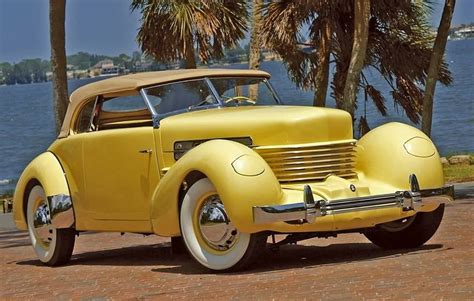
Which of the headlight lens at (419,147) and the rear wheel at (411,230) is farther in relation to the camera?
the rear wheel at (411,230)

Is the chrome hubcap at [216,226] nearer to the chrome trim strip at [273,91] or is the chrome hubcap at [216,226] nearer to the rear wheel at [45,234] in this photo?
the chrome trim strip at [273,91]

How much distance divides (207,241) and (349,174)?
1.41 meters

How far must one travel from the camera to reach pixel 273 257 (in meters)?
11.3

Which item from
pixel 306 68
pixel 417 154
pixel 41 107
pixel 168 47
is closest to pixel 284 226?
pixel 417 154

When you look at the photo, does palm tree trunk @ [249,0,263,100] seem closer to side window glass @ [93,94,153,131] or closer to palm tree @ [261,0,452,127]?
palm tree @ [261,0,452,127]

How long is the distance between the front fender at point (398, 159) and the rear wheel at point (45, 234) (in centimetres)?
294

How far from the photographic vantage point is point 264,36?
25719 millimetres

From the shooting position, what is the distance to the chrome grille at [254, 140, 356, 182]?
1035 centimetres

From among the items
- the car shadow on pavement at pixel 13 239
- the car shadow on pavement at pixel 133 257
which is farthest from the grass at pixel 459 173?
the car shadow on pavement at pixel 133 257

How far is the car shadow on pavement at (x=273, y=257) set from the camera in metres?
10.6

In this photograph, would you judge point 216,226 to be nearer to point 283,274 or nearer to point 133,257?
point 283,274

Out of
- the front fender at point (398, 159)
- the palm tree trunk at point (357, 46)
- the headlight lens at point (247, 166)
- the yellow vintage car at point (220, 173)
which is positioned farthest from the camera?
the palm tree trunk at point (357, 46)

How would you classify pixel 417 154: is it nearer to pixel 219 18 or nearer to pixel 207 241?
pixel 207 241

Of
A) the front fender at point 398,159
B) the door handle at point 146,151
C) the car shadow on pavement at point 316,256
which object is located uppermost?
the door handle at point 146,151
